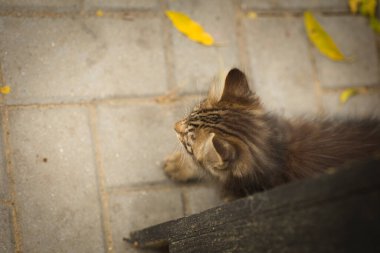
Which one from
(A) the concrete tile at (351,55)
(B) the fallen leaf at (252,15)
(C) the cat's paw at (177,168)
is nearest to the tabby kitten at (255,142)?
(C) the cat's paw at (177,168)

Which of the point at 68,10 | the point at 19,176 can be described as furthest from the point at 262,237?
the point at 68,10

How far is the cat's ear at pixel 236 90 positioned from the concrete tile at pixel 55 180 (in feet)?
3.35

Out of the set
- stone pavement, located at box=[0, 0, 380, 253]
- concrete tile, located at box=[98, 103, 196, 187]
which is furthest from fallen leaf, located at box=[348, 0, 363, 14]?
concrete tile, located at box=[98, 103, 196, 187]

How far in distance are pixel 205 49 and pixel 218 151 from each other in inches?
53.6

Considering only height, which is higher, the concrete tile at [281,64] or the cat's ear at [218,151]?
the concrete tile at [281,64]

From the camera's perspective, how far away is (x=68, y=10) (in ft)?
9.93

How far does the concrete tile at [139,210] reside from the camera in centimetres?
288

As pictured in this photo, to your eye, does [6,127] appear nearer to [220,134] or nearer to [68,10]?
[68,10]

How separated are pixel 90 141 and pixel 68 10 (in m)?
0.92

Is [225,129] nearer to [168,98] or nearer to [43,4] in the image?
[168,98]

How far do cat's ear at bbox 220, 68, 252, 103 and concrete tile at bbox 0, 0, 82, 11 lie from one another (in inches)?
50.9

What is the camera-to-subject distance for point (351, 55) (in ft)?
11.9

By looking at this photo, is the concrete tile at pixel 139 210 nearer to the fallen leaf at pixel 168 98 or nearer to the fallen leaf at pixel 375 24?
the fallen leaf at pixel 168 98

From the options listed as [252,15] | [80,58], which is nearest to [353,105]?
[252,15]
